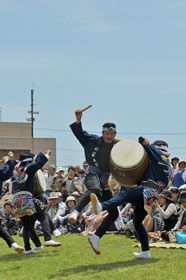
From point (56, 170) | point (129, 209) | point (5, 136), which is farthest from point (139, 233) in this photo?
point (5, 136)

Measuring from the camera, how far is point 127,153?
8102 millimetres

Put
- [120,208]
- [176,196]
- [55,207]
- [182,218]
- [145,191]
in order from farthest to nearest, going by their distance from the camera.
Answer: [55,207], [120,208], [176,196], [182,218], [145,191]

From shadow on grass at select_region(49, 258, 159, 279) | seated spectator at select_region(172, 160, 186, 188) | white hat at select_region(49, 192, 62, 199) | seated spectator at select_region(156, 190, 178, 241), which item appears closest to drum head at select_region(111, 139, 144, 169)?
shadow on grass at select_region(49, 258, 159, 279)

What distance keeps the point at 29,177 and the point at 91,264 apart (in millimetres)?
1893

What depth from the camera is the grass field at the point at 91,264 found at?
693 cm

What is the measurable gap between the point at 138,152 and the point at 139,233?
1082 mm

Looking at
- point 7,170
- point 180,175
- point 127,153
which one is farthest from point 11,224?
point 127,153

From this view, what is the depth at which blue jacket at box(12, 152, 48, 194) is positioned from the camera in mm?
8984

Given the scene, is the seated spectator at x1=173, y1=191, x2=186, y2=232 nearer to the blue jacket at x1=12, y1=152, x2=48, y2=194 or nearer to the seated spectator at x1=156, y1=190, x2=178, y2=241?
the seated spectator at x1=156, y1=190, x2=178, y2=241

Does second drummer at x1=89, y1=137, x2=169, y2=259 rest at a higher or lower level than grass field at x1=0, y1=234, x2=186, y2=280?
higher

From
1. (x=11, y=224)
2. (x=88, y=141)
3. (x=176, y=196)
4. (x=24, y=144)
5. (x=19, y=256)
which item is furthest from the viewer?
(x=24, y=144)

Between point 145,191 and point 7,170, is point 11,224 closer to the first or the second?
point 7,170

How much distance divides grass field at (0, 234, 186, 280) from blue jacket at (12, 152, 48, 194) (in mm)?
1021

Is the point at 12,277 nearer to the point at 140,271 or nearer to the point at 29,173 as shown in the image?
the point at 140,271
